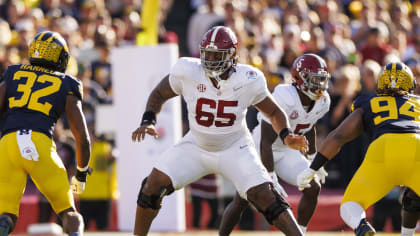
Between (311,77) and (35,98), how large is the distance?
2.67 m

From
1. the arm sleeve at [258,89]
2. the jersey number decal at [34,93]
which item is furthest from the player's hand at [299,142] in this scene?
the jersey number decal at [34,93]

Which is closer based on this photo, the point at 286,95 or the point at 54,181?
the point at 54,181

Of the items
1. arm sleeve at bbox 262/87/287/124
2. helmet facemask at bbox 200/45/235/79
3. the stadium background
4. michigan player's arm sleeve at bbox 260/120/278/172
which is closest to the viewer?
helmet facemask at bbox 200/45/235/79

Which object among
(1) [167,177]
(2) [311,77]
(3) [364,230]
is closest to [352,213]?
(3) [364,230]

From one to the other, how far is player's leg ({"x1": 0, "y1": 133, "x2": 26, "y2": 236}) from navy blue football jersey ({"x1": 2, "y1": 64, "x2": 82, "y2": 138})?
16 cm

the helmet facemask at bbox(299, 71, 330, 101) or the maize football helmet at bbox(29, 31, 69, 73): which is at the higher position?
the maize football helmet at bbox(29, 31, 69, 73)

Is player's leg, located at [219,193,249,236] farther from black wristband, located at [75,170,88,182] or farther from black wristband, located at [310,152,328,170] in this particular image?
black wristband, located at [75,170,88,182]

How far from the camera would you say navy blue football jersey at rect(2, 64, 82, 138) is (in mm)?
6605

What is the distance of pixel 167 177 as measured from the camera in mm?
6992

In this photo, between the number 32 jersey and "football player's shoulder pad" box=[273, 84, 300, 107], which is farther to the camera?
"football player's shoulder pad" box=[273, 84, 300, 107]

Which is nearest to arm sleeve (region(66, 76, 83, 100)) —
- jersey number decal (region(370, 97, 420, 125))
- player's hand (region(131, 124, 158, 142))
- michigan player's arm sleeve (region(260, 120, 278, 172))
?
player's hand (region(131, 124, 158, 142))

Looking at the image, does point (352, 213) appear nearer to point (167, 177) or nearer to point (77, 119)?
point (167, 177)

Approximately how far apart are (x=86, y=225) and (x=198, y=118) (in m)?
4.61

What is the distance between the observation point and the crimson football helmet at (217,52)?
695cm
